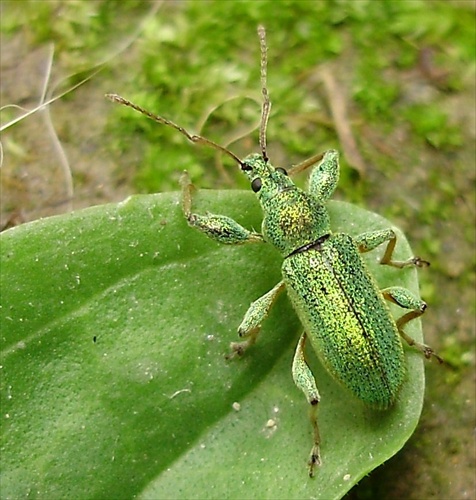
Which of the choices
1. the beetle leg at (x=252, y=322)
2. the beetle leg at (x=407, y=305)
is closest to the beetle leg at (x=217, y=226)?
the beetle leg at (x=252, y=322)

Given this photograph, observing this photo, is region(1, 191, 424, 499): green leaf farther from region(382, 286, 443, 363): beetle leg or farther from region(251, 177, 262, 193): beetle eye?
region(251, 177, 262, 193): beetle eye

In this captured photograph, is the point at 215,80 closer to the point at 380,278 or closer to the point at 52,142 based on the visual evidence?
the point at 52,142

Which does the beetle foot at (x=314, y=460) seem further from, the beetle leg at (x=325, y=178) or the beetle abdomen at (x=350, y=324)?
the beetle leg at (x=325, y=178)

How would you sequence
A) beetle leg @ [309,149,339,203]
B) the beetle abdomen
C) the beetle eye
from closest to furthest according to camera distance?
the beetle abdomen
the beetle eye
beetle leg @ [309,149,339,203]

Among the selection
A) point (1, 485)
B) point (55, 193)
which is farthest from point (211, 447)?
point (55, 193)

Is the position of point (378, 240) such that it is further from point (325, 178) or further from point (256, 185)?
point (256, 185)

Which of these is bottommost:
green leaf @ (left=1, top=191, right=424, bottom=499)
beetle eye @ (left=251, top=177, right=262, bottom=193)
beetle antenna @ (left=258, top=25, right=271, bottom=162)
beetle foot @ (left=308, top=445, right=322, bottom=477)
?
beetle foot @ (left=308, top=445, right=322, bottom=477)

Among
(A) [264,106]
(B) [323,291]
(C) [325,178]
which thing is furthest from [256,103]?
(B) [323,291]

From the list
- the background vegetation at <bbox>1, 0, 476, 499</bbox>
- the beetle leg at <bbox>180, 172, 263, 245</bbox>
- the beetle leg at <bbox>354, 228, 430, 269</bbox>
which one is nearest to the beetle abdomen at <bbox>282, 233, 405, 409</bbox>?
the beetle leg at <bbox>354, 228, 430, 269</bbox>
